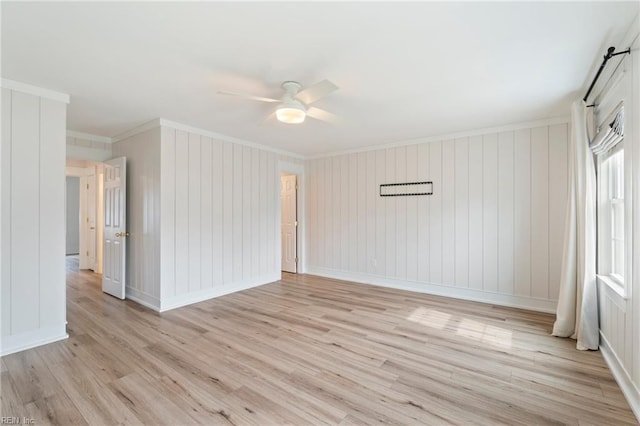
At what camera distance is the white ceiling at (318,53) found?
5.86 feet

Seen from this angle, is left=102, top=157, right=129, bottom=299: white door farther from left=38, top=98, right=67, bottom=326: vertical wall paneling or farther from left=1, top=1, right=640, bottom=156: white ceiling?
left=38, top=98, right=67, bottom=326: vertical wall paneling

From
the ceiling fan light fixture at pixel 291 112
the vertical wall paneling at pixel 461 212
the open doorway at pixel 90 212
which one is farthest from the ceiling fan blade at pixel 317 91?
the open doorway at pixel 90 212

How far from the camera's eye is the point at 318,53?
2205mm

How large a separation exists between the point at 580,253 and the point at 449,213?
5.95 ft

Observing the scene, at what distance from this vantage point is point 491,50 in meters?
2.19

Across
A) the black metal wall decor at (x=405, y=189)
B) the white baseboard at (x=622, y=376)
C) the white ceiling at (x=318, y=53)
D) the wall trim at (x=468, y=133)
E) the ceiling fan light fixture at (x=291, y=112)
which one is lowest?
the white baseboard at (x=622, y=376)

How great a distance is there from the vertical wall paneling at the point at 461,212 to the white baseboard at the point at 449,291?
0.56 feet

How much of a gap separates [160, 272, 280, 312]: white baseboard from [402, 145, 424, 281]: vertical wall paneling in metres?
2.52

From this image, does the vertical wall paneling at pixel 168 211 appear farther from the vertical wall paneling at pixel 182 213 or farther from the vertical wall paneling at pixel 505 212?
the vertical wall paneling at pixel 505 212

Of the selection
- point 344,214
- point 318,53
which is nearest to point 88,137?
point 318,53

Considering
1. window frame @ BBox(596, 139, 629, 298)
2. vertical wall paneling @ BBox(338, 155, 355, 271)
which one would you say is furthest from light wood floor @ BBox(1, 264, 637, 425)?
vertical wall paneling @ BBox(338, 155, 355, 271)

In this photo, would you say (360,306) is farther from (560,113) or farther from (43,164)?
(43,164)

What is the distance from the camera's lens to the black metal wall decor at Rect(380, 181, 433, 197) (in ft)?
15.6

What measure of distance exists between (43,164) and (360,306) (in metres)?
3.96
